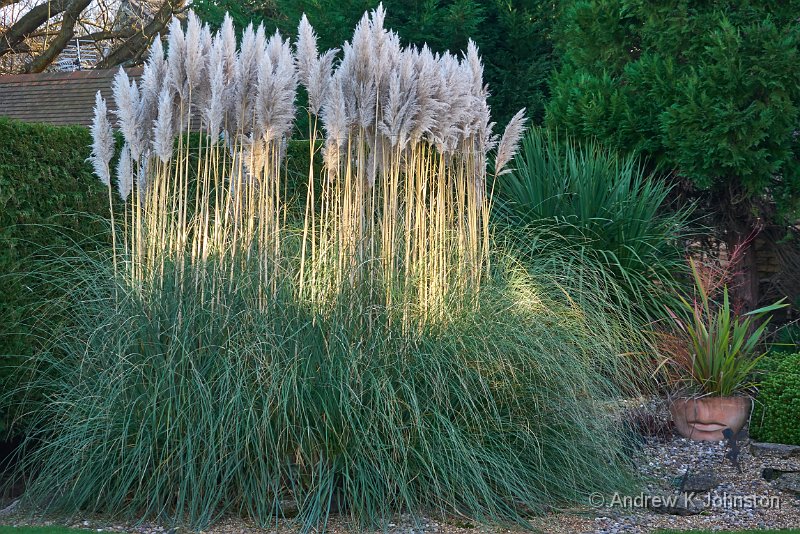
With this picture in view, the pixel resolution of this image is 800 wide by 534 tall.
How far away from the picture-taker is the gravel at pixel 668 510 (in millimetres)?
4652

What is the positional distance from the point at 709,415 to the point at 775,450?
53cm

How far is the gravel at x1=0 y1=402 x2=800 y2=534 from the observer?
4.65 m

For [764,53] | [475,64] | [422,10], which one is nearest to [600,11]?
[764,53]

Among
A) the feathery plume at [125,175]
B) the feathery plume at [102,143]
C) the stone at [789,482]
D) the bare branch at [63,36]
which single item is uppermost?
the bare branch at [63,36]

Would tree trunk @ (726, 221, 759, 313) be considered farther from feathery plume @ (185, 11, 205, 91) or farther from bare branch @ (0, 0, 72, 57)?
bare branch @ (0, 0, 72, 57)

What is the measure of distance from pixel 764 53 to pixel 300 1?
6.43m

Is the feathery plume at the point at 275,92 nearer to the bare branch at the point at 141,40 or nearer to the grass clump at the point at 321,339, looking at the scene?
the grass clump at the point at 321,339

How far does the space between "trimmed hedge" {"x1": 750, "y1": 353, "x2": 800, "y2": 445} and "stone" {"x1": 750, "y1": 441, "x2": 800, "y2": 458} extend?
95 mm

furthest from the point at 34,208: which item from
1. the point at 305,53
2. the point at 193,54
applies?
the point at 305,53

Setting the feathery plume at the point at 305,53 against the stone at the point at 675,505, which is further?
the feathery plume at the point at 305,53

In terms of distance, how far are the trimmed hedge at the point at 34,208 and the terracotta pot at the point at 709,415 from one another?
3.34 m

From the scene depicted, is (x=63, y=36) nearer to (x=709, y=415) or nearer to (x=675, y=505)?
(x=709, y=415)

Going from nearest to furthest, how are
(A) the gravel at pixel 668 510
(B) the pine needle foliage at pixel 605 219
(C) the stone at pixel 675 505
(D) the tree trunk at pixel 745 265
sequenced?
1. (A) the gravel at pixel 668 510
2. (C) the stone at pixel 675 505
3. (B) the pine needle foliage at pixel 605 219
4. (D) the tree trunk at pixel 745 265

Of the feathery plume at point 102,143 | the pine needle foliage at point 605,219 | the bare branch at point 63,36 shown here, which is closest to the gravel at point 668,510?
the pine needle foliage at point 605,219
